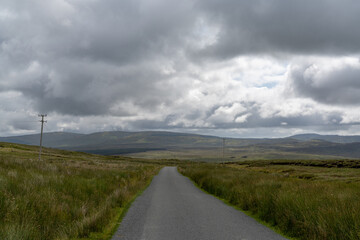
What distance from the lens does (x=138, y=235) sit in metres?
→ 8.35

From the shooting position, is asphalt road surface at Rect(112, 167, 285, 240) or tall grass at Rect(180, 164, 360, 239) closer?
tall grass at Rect(180, 164, 360, 239)

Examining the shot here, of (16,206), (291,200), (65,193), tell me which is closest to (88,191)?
(65,193)

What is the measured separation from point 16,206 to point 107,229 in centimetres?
281

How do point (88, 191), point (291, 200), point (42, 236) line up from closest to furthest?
point (42, 236) < point (291, 200) < point (88, 191)

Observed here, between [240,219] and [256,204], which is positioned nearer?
[240,219]

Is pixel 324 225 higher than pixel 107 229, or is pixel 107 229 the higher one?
pixel 324 225

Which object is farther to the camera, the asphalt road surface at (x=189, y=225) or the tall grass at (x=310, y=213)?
the asphalt road surface at (x=189, y=225)

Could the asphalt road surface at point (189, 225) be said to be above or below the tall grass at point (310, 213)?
below

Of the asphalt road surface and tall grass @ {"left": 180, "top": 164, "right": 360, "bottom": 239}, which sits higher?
tall grass @ {"left": 180, "top": 164, "right": 360, "bottom": 239}

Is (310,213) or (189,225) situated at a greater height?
(310,213)

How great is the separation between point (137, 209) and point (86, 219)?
4393 millimetres

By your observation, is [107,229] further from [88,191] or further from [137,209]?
[88,191]

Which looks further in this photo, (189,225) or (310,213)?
(189,225)

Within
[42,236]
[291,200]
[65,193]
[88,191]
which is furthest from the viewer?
[88,191]
